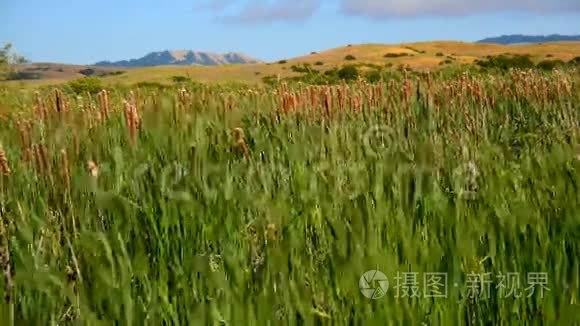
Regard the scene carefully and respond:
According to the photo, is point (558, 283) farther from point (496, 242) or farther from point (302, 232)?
point (302, 232)

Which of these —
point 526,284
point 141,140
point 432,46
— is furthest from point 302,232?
point 432,46

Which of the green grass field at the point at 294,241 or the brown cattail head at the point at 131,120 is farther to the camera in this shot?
the brown cattail head at the point at 131,120

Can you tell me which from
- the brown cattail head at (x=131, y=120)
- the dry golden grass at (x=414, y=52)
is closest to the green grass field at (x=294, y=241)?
the brown cattail head at (x=131, y=120)

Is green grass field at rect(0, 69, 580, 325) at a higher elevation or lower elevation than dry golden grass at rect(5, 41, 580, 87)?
lower

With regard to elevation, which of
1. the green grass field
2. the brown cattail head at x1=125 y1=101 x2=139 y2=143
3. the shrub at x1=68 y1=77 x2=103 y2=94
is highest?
the brown cattail head at x1=125 y1=101 x2=139 y2=143

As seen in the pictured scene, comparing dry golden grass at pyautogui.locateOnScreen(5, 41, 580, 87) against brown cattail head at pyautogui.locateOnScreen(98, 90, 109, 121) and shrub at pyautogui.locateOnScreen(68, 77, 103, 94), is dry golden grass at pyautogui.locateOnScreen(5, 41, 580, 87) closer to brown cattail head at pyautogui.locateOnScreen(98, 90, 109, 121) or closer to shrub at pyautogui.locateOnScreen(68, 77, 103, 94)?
shrub at pyautogui.locateOnScreen(68, 77, 103, 94)

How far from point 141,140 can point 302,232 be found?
7.01 feet

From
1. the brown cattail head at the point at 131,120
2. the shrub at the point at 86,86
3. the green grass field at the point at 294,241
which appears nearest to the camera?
the green grass field at the point at 294,241

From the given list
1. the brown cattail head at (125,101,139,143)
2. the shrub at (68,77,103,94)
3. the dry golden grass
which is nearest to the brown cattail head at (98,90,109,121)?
the brown cattail head at (125,101,139,143)

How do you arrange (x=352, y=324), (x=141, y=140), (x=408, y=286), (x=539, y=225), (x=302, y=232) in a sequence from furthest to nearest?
(x=141, y=140) → (x=302, y=232) → (x=539, y=225) → (x=408, y=286) → (x=352, y=324)

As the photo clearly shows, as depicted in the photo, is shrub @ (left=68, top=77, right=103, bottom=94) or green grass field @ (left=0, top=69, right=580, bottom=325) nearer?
green grass field @ (left=0, top=69, right=580, bottom=325)

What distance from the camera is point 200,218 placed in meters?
2.27

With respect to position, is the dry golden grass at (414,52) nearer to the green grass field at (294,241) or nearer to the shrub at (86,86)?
the shrub at (86,86)

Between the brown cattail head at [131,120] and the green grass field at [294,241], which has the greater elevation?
the brown cattail head at [131,120]
